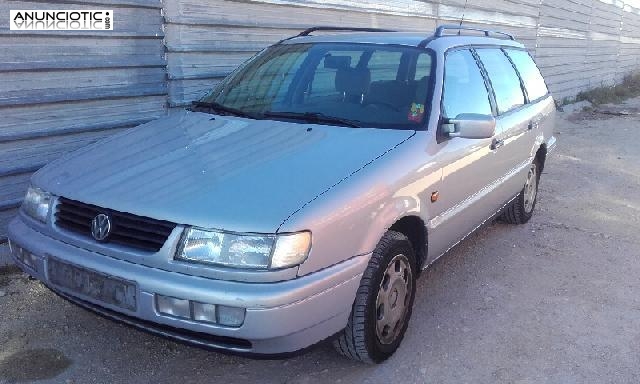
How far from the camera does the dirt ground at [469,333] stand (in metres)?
3.00

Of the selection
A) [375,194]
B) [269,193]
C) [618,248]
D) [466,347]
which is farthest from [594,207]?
[269,193]

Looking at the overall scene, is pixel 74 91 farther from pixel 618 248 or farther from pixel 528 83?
pixel 618 248

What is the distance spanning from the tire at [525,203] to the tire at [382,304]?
2.27 metres

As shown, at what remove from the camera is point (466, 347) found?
3320 mm

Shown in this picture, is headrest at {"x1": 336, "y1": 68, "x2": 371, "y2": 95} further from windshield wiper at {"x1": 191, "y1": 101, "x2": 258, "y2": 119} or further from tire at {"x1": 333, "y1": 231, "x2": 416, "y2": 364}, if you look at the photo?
tire at {"x1": 333, "y1": 231, "x2": 416, "y2": 364}

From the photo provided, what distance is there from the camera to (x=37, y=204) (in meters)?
2.95

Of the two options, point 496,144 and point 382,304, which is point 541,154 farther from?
point 382,304

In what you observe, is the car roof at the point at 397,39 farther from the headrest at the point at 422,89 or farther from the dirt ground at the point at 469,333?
the dirt ground at the point at 469,333

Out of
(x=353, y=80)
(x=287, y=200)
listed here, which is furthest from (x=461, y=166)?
(x=287, y=200)

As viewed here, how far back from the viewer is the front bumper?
2355 millimetres

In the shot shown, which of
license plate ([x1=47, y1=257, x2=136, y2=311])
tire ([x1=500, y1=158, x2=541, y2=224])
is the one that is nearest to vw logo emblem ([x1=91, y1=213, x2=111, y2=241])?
license plate ([x1=47, y1=257, x2=136, y2=311])

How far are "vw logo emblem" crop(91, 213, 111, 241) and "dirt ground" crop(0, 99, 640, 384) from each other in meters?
0.75

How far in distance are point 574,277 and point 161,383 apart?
2.95 m

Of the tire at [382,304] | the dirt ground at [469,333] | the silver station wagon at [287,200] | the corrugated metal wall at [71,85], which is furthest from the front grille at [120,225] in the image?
the corrugated metal wall at [71,85]
